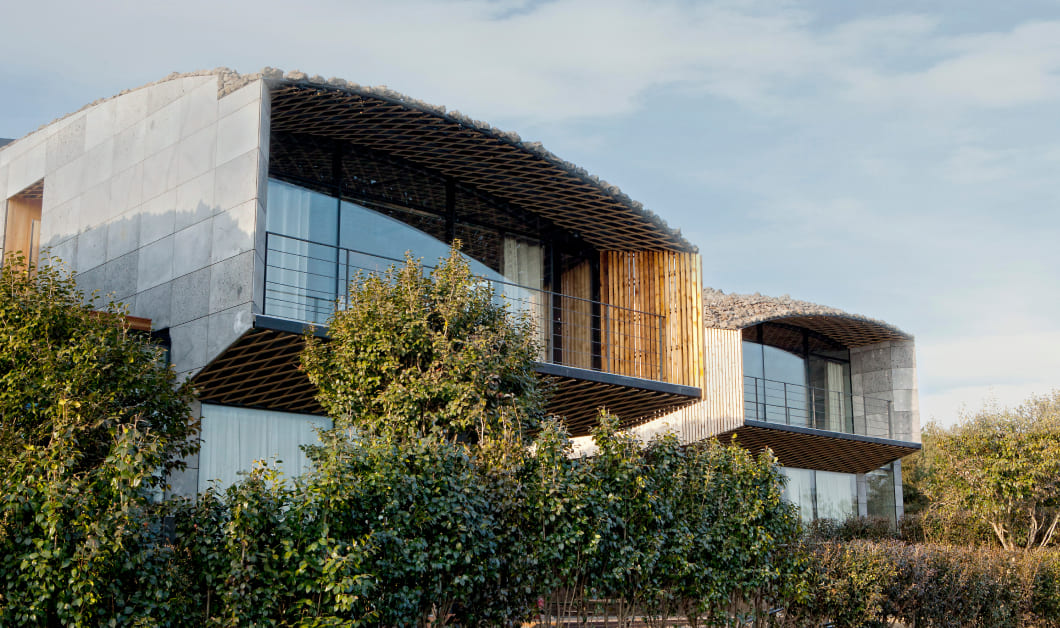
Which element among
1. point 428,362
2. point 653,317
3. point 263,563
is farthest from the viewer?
point 653,317

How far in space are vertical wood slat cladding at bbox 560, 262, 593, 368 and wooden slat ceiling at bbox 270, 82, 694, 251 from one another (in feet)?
2.17

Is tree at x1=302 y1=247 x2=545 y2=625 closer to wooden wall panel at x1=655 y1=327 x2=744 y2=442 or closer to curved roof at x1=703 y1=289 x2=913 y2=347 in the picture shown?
wooden wall panel at x1=655 y1=327 x2=744 y2=442

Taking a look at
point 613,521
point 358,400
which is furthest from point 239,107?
point 613,521

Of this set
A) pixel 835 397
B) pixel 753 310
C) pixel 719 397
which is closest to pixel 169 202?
pixel 719 397

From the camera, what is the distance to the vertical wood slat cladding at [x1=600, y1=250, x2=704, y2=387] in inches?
635

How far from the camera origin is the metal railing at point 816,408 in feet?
79.4

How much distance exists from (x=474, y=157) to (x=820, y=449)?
513 inches

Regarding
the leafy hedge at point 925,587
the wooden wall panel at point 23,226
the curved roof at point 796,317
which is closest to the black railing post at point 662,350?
the leafy hedge at point 925,587

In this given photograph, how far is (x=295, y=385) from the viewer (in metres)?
13.4

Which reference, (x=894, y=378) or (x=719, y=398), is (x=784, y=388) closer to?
(x=894, y=378)

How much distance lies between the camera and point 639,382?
15.4 m

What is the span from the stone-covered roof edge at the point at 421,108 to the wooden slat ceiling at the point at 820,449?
7.33 metres

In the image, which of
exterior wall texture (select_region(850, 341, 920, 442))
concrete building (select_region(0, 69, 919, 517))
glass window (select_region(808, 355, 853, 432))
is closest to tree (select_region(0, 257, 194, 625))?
concrete building (select_region(0, 69, 919, 517))

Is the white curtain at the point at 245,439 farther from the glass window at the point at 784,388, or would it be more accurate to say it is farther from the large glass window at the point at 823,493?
the large glass window at the point at 823,493
